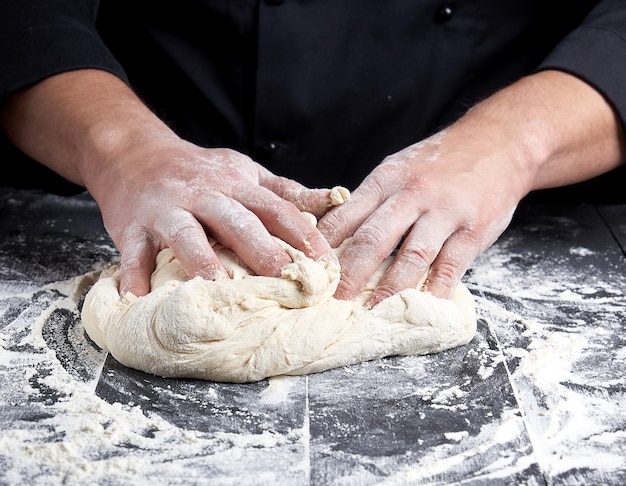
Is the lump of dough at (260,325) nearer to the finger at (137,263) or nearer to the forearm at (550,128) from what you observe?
the finger at (137,263)

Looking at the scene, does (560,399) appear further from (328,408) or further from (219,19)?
(219,19)

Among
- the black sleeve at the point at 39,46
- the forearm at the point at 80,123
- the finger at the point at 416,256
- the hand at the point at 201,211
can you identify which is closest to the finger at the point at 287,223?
the hand at the point at 201,211

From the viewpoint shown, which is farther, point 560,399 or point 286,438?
point 560,399

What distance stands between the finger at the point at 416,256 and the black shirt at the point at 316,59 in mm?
621

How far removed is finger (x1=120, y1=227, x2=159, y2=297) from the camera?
156 cm

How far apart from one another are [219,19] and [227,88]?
7.4 inches

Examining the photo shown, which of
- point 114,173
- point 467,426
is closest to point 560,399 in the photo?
point 467,426

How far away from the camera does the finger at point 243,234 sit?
4.90 feet

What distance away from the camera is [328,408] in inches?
51.4

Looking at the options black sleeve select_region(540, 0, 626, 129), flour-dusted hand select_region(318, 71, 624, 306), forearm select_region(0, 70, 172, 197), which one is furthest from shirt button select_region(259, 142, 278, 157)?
black sleeve select_region(540, 0, 626, 129)

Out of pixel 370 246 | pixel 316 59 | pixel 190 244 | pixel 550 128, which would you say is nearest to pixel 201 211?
pixel 190 244

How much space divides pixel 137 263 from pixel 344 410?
0.55 m

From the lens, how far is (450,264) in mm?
1629

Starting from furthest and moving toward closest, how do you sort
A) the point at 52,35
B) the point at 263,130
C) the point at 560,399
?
the point at 263,130, the point at 52,35, the point at 560,399
